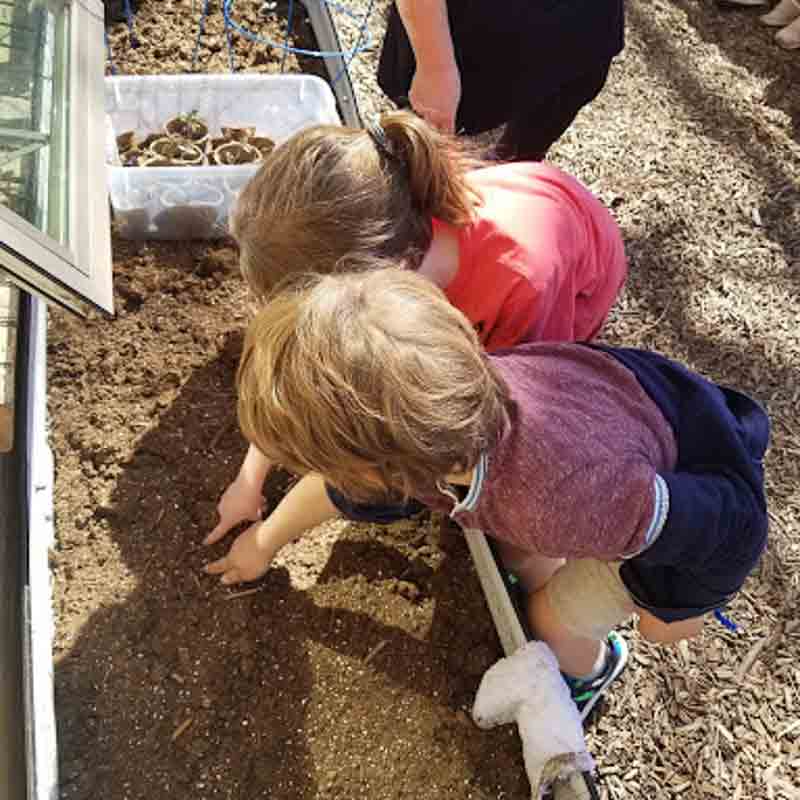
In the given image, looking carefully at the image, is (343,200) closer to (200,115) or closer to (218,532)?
(218,532)

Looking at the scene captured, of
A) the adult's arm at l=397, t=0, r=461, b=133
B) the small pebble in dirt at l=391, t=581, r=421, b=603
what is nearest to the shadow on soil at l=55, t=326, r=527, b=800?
the small pebble in dirt at l=391, t=581, r=421, b=603

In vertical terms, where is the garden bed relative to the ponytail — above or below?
below

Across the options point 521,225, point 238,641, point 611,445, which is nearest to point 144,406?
point 238,641

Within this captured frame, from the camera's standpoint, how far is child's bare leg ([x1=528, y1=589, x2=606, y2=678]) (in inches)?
64.9

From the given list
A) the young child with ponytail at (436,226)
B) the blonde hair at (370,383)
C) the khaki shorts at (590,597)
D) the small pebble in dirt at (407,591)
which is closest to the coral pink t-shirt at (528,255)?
the young child with ponytail at (436,226)

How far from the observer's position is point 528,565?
5.81 ft

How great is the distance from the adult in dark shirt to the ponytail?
292 millimetres

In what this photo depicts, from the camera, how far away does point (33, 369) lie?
1.76 meters

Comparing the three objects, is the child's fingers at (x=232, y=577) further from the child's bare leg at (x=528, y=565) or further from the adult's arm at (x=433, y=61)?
the adult's arm at (x=433, y=61)

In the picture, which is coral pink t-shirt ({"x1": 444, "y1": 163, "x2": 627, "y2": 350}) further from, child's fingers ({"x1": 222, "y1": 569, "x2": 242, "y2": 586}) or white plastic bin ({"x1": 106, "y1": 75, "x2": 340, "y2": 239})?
white plastic bin ({"x1": 106, "y1": 75, "x2": 340, "y2": 239})

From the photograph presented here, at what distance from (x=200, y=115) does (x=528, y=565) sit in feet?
5.19

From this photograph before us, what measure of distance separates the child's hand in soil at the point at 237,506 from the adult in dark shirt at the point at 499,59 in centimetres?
82

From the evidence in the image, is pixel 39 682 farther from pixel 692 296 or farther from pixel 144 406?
pixel 692 296

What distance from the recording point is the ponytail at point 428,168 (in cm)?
138
